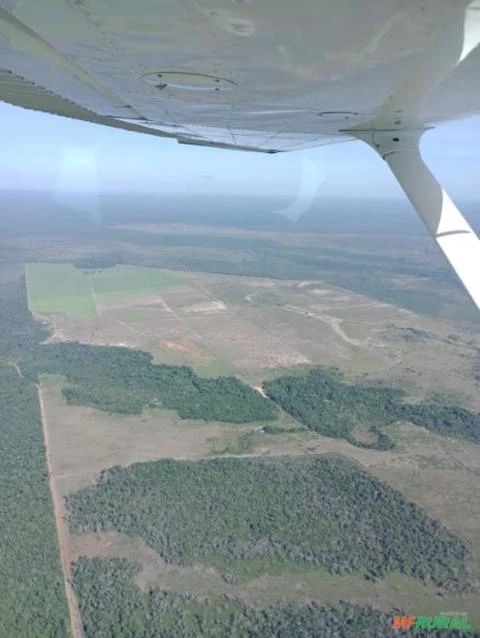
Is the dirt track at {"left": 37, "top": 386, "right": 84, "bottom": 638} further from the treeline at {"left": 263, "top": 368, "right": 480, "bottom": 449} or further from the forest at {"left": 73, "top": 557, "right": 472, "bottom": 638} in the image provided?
the treeline at {"left": 263, "top": 368, "right": 480, "bottom": 449}

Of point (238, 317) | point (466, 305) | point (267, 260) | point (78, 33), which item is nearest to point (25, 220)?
point (267, 260)

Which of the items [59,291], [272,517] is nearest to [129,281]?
[59,291]

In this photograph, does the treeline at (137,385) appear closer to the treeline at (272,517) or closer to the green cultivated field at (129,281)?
the treeline at (272,517)

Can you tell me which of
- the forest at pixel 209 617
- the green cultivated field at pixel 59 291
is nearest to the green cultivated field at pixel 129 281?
the green cultivated field at pixel 59 291

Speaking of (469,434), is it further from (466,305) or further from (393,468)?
(466,305)

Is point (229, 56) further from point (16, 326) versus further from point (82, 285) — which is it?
point (82, 285)

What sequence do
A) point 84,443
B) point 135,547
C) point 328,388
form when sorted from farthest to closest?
point 328,388
point 84,443
point 135,547

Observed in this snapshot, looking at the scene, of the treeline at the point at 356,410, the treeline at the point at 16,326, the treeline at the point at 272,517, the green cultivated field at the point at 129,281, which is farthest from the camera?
the green cultivated field at the point at 129,281
